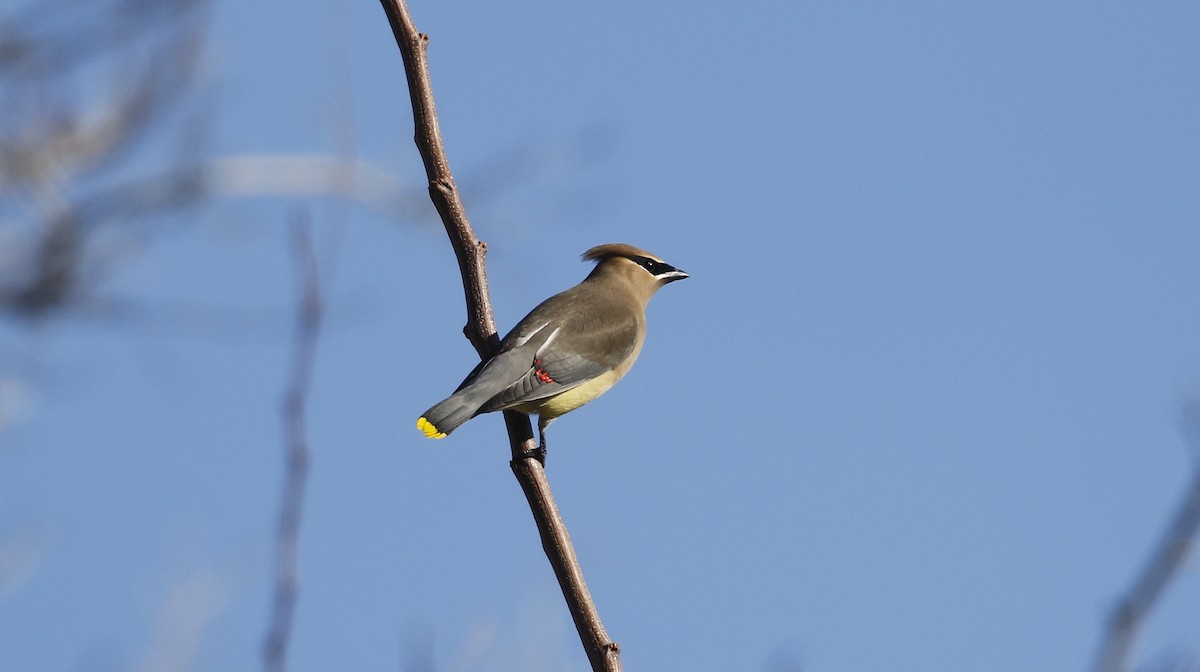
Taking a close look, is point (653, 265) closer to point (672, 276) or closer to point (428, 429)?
point (672, 276)

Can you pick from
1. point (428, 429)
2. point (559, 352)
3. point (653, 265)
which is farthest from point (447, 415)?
point (653, 265)

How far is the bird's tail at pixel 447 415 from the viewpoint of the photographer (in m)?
3.68

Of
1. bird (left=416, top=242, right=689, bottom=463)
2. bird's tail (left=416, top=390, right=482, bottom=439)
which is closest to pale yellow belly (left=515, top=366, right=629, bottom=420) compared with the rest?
bird (left=416, top=242, right=689, bottom=463)

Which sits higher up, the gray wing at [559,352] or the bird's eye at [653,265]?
the bird's eye at [653,265]

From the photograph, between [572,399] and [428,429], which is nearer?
[428,429]

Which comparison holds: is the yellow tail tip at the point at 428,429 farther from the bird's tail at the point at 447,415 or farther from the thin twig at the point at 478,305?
the thin twig at the point at 478,305

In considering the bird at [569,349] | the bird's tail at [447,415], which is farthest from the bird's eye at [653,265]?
the bird's tail at [447,415]

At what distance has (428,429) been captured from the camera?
367 cm

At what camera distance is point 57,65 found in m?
8.70

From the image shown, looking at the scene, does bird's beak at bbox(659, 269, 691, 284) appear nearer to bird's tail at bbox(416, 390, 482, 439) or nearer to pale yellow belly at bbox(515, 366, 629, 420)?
pale yellow belly at bbox(515, 366, 629, 420)

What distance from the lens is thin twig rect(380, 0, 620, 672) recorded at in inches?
95.2

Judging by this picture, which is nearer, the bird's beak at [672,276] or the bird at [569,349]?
the bird at [569,349]

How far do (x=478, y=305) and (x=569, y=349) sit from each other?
90cm

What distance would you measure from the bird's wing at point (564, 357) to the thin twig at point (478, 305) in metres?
0.18
